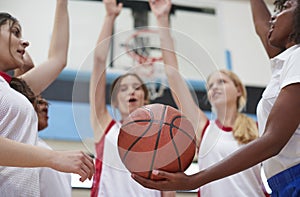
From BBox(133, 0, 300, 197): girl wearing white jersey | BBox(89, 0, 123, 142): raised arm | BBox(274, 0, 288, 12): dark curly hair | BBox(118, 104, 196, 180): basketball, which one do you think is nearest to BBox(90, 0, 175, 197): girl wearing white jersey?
BBox(89, 0, 123, 142): raised arm

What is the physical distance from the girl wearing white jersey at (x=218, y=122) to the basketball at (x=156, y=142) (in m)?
0.51

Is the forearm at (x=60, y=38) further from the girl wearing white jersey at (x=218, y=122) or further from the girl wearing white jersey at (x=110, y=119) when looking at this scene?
the girl wearing white jersey at (x=218, y=122)

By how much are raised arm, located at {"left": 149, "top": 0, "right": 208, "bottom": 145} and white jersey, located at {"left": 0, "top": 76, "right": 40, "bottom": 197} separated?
2.22 ft

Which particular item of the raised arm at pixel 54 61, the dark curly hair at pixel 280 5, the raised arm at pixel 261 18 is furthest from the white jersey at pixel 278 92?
the raised arm at pixel 54 61

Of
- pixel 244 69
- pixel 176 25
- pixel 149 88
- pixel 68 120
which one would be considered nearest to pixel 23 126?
pixel 149 88

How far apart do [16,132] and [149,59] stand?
1.37m

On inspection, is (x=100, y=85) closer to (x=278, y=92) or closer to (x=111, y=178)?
(x=111, y=178)

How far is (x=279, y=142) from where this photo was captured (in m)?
1.23

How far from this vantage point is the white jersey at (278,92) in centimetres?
126

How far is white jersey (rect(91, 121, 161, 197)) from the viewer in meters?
2.07

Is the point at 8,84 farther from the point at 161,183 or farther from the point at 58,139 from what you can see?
the point at 58,139

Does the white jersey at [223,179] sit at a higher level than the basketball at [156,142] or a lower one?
lower

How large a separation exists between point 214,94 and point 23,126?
1.23 m

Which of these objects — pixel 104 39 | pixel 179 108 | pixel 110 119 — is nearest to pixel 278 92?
pixel 179 108
